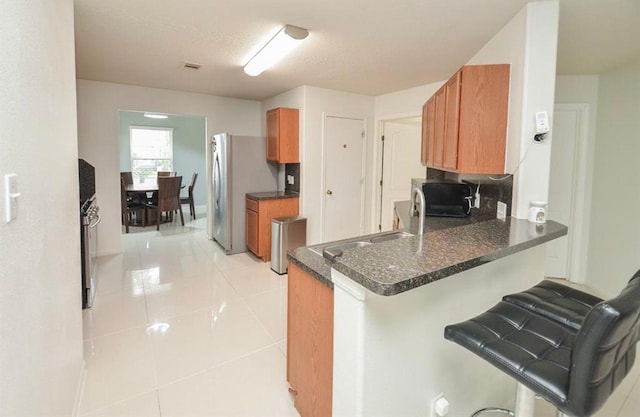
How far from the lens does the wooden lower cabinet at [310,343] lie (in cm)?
144

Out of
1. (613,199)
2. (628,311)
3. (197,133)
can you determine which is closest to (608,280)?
(613,199)

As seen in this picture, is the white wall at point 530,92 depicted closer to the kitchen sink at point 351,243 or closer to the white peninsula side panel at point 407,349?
the white peninsula side panel at point 407,349

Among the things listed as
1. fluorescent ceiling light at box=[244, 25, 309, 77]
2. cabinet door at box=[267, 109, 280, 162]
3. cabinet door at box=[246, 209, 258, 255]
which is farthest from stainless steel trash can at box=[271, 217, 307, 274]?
fluorescent ceiling light at box=[244, 25, 309, 77]

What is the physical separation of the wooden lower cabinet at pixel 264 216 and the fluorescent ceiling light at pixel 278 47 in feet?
5.50

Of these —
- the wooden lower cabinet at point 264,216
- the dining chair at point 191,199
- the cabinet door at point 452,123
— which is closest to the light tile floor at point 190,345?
the wooden lower cabinet at point 264,216

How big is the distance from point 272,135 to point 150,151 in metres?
4.82

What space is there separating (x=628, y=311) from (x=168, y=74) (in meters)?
4.25

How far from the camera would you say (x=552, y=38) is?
1.93 meters

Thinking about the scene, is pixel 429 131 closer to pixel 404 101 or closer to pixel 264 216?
pixel 404 101

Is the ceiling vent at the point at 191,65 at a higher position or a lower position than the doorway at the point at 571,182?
higher

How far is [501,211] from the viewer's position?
2.24m

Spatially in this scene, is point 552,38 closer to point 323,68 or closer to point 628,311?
point 628,311

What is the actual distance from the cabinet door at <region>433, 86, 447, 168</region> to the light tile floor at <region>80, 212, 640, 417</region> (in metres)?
1.78

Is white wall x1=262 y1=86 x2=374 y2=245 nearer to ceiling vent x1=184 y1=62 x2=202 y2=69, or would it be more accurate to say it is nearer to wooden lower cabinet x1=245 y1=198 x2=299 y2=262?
wooden lower cabinet x1=245 y1=198 x2=299 y2=262
